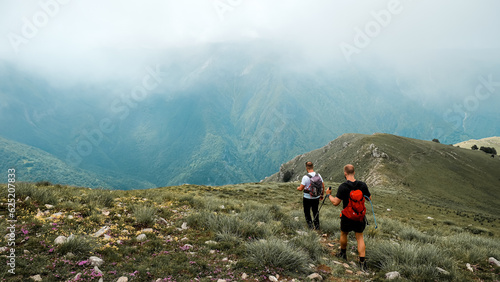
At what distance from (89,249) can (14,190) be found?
6.10 meters

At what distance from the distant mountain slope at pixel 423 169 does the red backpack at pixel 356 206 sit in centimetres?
5970

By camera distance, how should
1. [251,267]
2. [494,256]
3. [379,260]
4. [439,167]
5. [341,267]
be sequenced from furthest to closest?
1. [439,167]
2. [494,256]
3. [379,260]
4. [341,267]
5. [251,267]

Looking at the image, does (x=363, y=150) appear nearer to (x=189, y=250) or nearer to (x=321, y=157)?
(x=321, y=157)

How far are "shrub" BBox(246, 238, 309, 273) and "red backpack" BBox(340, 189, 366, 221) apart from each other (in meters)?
1.96

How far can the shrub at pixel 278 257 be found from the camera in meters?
6.29

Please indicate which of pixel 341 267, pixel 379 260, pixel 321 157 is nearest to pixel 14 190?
pixel 341 267

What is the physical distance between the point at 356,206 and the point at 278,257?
2847 millimetres

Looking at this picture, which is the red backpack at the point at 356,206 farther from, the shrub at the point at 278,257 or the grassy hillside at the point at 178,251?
the shrub at the point at 278,257

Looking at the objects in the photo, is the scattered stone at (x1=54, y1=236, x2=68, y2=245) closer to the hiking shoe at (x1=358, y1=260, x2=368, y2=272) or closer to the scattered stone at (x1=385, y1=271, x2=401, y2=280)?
the hiking shoe at (x1=358, y1=260, x2=368, y2=272)

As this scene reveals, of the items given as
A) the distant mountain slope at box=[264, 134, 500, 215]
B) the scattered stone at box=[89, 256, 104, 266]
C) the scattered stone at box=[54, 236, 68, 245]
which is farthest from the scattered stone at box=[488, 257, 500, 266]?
the distant mountain slope at box=[264, 134, 500, 215]

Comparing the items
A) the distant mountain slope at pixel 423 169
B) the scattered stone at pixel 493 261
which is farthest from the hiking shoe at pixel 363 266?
the distant mountain slope at pixel 423 169

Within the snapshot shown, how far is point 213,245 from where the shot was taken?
283 inches

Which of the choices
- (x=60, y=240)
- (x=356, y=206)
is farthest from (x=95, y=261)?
(x=356, y=206)

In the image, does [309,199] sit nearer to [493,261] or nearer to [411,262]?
[411,262]
